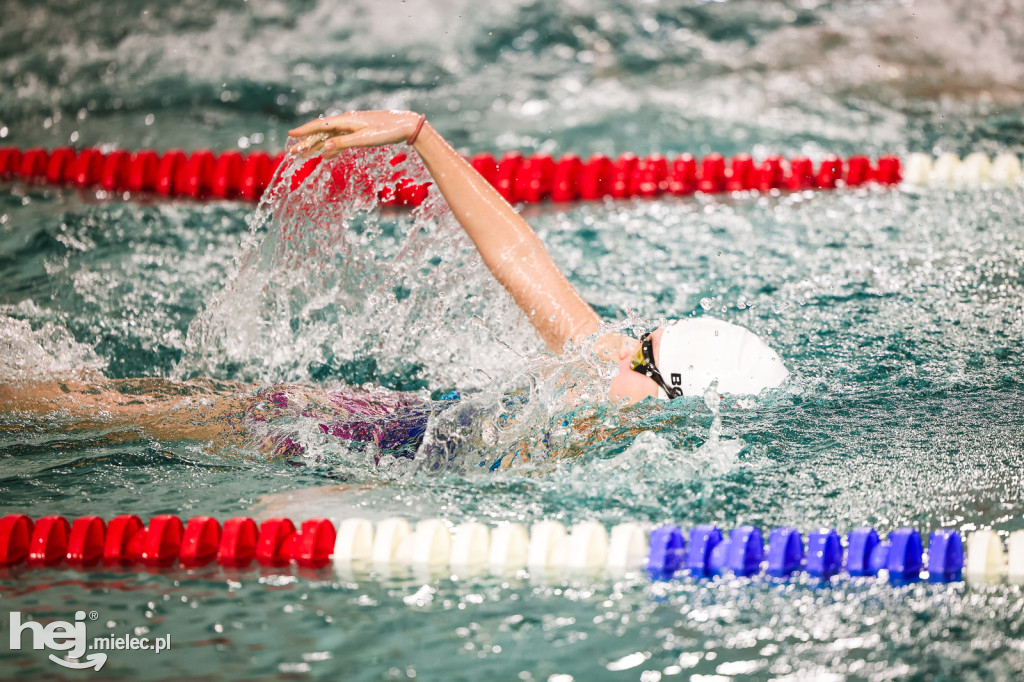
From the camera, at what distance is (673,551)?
2.23 m

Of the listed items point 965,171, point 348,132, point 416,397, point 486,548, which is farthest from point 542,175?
point 486,548

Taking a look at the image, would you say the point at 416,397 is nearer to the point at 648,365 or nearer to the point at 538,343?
the point at 538,343

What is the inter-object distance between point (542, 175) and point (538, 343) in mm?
2115

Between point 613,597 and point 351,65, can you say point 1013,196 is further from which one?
point 351,65

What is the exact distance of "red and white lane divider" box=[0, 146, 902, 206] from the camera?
4.92m

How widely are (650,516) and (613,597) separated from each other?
0.33m

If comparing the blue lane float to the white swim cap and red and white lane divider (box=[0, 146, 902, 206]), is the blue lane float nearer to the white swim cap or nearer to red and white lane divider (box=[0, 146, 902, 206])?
the white swim cap

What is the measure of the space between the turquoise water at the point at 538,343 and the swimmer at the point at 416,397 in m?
0.08

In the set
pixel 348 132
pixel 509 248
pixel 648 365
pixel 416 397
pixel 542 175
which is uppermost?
pixel 542 175

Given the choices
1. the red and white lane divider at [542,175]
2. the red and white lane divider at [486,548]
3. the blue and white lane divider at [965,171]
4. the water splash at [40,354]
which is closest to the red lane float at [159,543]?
the red and white lane divider at [486,548]

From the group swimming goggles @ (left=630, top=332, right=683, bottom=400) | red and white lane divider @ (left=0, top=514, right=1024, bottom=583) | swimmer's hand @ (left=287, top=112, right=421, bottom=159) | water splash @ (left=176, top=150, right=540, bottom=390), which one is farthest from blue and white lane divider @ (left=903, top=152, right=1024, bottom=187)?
swimmer's hand @ (left=287, top=112, right=421, bottom=159)

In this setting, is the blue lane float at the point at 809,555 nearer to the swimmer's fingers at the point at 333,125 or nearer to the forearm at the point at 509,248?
the forearm at the point at 509,248

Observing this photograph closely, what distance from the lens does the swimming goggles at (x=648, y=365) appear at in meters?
2.53

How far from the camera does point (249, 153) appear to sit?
5453 millimetres
